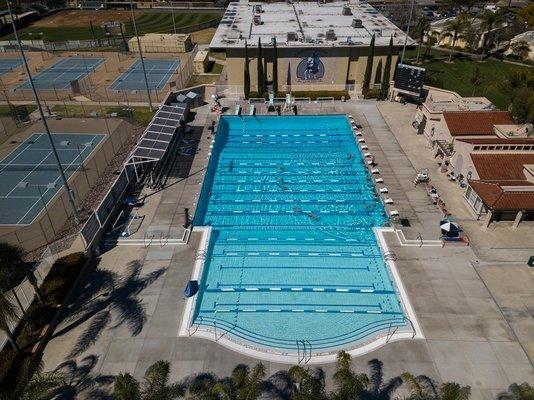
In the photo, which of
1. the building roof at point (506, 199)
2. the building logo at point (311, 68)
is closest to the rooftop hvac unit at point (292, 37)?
the building logo at point (311, 68)

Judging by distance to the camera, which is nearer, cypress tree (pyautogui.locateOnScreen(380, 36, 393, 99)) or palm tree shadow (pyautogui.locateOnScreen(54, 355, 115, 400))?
palm tree shadow (pyautogui.locateOnScreen(54, 355, 115, 400))

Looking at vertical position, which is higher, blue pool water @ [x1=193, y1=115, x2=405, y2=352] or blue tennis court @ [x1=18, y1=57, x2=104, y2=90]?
blue pool water @ [x1=193, y1=115, x2=405, y2=352]

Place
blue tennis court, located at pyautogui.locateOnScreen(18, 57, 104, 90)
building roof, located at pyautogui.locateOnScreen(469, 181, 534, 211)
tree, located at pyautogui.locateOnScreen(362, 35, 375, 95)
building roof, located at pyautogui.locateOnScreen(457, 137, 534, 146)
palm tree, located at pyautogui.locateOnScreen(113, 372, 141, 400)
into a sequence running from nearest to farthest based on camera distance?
palm tree, located at pyautogui.locateOnScreen(113, 372, 141, 400) → building roof, located at pyautogui.locateOnScreen(469, 181, 534, 211) → building roof, located at pyautogui.locateOnScreen(457, 137, 534, 146) → tree, located at pyautogui.locateOnScreen(362, 35, 375, 95) → blue tennis court, located at pyautogui.locateOnScreen(18, 57, 104, 90)

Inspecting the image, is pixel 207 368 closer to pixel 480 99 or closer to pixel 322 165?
pixel 322 165

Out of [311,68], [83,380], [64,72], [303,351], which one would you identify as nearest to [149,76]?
[64,72]

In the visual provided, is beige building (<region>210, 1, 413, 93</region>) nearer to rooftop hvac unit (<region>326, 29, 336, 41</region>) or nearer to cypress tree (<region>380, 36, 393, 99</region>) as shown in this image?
rooftop hvac unit (<region>326, 29, 336, 41</region>)

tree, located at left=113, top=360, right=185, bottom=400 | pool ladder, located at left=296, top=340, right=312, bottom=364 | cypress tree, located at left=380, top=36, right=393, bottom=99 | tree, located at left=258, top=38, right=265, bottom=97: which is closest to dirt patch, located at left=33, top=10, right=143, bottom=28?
tree, located at left=258, top=38, right=265, bottom=97

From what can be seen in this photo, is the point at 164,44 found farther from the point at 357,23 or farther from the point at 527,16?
the point at 527,16
